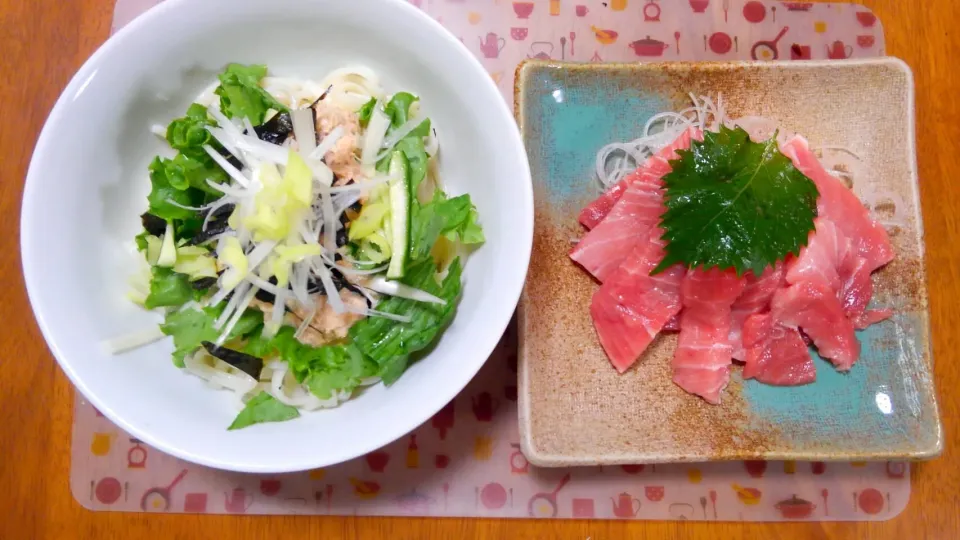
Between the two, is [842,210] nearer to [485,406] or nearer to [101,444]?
[485,406]

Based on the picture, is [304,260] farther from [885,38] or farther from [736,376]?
[885,38]

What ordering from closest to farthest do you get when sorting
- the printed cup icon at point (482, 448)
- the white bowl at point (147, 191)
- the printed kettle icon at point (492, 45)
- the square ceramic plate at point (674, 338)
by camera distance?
the white bowl at point (147, 191) < the square ceramic plate at point (674, 338) < the printed cup icon at point (482, 448) < the printed kettle icon at point (492, 45)

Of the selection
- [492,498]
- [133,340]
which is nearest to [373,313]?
[133,340]

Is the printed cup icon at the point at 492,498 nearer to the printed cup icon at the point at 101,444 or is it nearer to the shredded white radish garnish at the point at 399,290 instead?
the shredded white radish garnish at the point at 399,290

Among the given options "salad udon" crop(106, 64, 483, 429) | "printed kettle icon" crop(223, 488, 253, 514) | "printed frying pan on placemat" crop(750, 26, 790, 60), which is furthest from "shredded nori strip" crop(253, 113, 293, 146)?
"printed frying pan on placemat" crop(750, 26, 790, 60)

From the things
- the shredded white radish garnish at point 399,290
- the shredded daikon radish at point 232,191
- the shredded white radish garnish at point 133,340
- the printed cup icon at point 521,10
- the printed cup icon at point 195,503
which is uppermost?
the printed cup icon at point 521,10

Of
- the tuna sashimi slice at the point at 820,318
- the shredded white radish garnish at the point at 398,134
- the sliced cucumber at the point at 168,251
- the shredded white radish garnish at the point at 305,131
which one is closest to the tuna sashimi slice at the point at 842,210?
the tuna sashimi slice at the point at 820,318

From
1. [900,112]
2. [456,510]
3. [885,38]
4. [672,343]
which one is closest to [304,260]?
[456,510]
